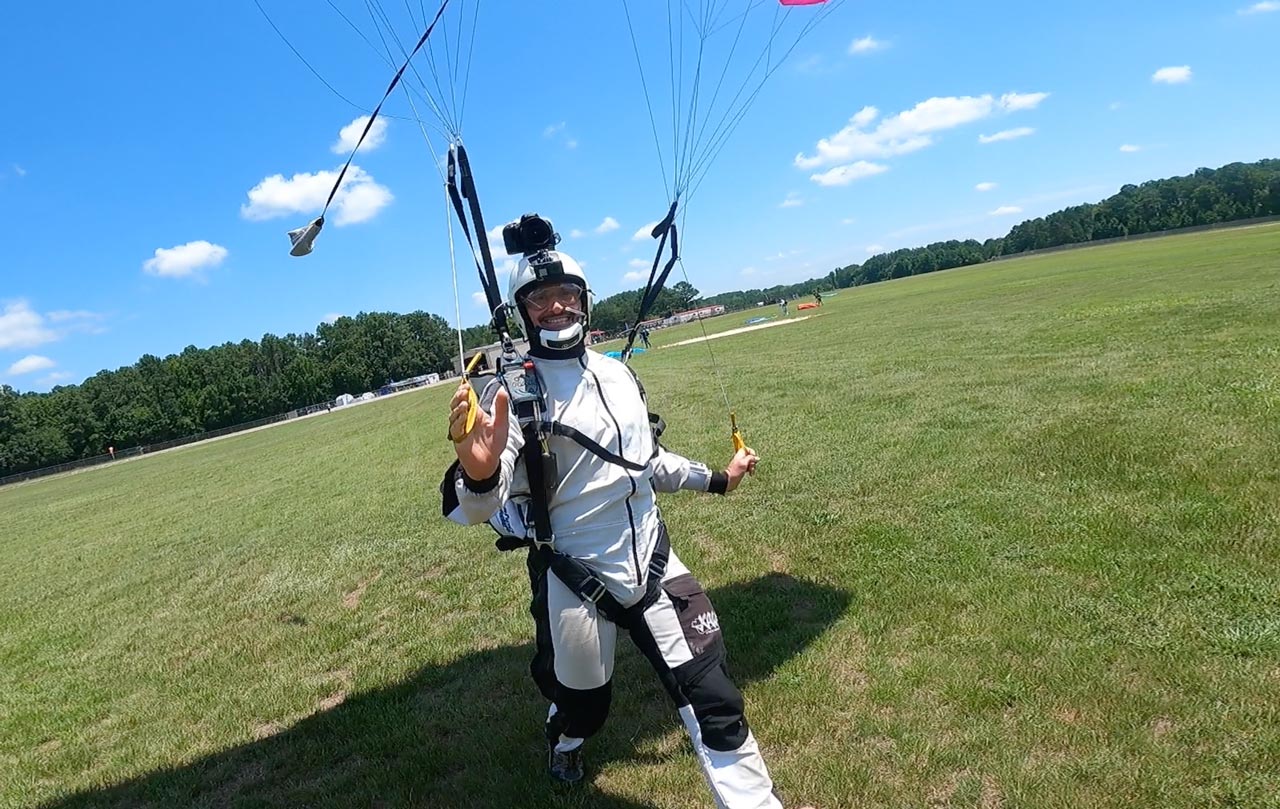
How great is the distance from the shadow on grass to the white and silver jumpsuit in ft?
2.78

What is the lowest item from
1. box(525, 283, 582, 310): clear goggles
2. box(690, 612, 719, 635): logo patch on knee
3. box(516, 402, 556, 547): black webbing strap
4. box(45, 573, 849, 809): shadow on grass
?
box(45, 573, 849, 809): shadow on grass

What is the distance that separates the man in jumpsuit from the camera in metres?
3.03

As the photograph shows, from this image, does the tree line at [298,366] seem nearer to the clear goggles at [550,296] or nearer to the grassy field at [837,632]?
the grassy field at [837,632]

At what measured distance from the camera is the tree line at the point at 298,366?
90.8 m

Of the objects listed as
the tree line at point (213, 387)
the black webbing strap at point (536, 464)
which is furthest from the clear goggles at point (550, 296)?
the tree line at point (213, 387)

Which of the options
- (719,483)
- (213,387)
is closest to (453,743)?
(719,483)

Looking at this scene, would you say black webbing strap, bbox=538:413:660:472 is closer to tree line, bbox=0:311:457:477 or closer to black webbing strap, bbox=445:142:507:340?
black webbing strap, bbox=445:142:507:340

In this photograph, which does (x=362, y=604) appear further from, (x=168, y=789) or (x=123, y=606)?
(x=123, y=606)

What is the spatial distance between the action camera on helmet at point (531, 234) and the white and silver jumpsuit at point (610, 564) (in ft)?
1.74

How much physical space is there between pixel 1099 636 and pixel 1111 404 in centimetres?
607

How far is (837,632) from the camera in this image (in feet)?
16.7

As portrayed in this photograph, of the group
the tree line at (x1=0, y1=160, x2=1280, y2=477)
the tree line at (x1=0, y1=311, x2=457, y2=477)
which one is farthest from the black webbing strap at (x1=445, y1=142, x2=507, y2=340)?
the tree line at (x1=0, y1=311, x2=457, y2=477)

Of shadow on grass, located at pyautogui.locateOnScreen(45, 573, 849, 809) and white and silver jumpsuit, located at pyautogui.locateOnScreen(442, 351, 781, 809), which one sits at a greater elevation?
white and silver jumpsuit, located at pyautogui.locateOnScreen(442, 351, 781, 809)

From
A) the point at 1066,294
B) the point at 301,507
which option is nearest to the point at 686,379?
the point at 301,507
